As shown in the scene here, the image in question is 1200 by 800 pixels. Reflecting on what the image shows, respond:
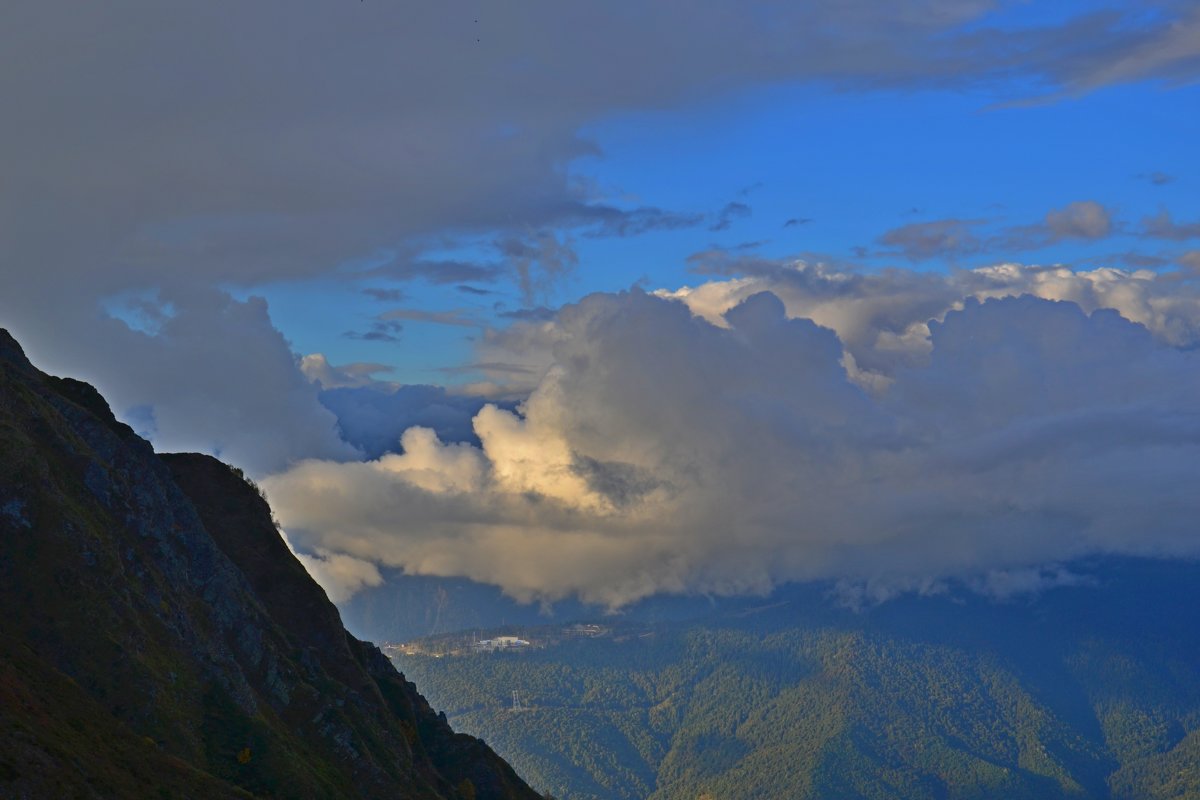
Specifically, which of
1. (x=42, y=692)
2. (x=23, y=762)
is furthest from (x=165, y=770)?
(x=23, y=762)

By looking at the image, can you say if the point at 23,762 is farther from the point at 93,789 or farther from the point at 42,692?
the point at 42,692

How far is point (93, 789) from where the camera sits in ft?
583

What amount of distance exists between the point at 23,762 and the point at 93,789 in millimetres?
11573

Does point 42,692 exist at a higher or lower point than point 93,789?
higher

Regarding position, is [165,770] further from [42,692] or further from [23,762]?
[23,762]

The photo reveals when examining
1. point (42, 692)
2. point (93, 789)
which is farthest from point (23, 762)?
point (42, 692)

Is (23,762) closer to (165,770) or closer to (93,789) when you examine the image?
(93,789)

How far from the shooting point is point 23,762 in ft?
553

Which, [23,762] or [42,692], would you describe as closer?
[23,762]

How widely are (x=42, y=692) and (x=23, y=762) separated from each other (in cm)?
2550

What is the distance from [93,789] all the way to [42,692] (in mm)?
20890

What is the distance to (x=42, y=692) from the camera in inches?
7598

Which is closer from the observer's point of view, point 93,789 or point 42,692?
point 93,789
